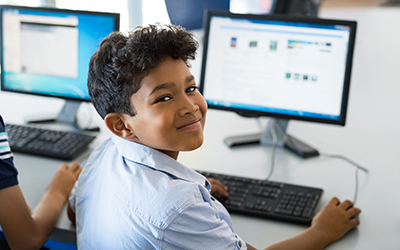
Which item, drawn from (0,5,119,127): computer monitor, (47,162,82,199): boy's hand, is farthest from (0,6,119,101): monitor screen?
(47,162,82,199): boy's hand

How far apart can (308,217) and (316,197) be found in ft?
0.30

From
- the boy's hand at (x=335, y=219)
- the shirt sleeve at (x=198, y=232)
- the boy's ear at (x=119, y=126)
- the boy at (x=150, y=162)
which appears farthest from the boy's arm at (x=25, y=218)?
the boy's hand at (x=335, y=219)

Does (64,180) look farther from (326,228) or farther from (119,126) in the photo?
(326,228)

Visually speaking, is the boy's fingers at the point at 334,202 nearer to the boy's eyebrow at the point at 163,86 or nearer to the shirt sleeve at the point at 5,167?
the boy's eyebrow at the point at 163,86

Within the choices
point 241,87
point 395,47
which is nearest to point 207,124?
point 241,87

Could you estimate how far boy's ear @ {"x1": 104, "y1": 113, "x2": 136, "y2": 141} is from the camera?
847mm

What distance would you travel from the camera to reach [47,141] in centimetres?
136

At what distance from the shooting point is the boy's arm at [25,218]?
2.94ft

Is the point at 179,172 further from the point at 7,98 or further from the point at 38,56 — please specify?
the point at 7,98

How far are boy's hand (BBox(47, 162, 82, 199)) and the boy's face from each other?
35 centimetres

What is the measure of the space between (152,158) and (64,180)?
42cm

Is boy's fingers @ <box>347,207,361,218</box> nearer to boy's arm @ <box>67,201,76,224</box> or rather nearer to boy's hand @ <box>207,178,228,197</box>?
boy's hand @ <box>207,178,228,197</box>

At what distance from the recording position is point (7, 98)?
1791 mm

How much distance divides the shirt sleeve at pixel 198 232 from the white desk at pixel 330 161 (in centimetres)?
18
